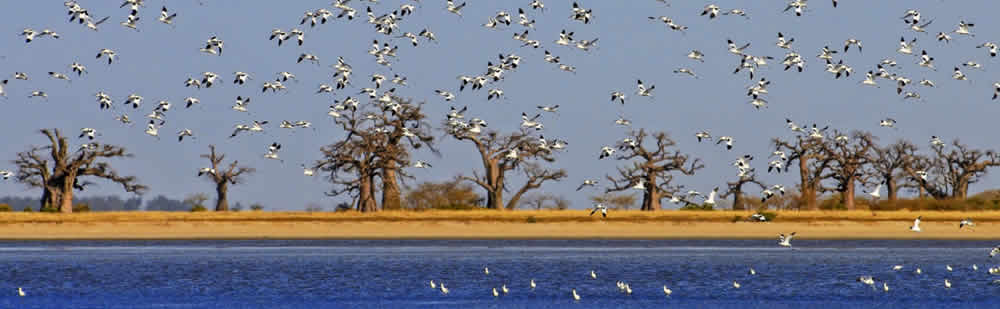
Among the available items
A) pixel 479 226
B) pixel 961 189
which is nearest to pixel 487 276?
pixel 479 226

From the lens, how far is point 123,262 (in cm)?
4450

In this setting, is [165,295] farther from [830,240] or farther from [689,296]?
[830,240]

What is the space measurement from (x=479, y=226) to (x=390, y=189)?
9.91 meters

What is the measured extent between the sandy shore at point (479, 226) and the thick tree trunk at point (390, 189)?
3252 millimetres

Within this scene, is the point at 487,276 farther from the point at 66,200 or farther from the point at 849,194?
the point at 849,194

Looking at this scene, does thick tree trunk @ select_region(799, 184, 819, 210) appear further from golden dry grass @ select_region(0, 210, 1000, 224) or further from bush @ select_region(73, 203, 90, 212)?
bush @ select_region(73, 203, 90, 212)

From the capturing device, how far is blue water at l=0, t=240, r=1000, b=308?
31.7 meters

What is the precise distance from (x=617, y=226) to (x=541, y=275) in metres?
27.0

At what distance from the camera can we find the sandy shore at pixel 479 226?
205 ft

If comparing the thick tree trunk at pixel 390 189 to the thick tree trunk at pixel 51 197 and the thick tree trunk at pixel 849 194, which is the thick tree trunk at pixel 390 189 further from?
the thick tree trunk at pixel 849 194

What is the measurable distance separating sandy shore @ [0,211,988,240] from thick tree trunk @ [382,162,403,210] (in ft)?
10.7

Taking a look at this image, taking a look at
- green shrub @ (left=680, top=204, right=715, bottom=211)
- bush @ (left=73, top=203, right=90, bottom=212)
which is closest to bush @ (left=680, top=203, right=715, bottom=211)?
green shrub @ (left=680, top=204, right=715, bottom=211)

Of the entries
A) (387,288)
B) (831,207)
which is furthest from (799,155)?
(387,288)

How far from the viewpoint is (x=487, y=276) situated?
3862 cm
